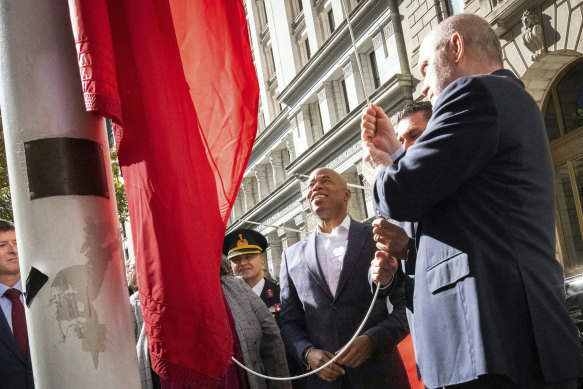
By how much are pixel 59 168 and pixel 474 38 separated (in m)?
1.68

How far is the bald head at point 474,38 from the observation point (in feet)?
8.46

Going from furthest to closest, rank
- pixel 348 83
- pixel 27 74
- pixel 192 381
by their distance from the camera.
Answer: pixel 348 83, pixel 192 381, pixel 27 74

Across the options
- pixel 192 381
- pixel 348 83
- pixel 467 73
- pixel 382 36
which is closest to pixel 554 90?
pixel 382 36

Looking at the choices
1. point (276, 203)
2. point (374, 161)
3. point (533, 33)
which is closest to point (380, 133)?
point (374, 161)

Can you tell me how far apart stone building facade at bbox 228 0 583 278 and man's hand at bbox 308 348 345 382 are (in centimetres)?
178

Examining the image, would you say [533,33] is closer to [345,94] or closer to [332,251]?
[332,251]

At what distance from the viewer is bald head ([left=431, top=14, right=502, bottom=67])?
2.58 metres

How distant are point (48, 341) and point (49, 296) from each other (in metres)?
0.12

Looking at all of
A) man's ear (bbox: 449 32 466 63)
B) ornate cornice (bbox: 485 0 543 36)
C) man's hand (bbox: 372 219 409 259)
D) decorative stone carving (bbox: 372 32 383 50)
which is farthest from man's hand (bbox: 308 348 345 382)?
decorative stone carving (bbox: 372 32 383 50)

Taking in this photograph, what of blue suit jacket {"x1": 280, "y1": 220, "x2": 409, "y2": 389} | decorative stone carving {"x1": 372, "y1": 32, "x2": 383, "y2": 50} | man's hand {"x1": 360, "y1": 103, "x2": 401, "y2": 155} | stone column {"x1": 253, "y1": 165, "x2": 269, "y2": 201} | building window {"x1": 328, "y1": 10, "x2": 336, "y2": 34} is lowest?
blue suit jacket {"x1": 280, "y1": 220, "x2": 409, "y2": 389}

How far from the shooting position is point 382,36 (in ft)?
75.4

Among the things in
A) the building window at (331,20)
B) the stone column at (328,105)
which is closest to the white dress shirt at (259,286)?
the stone column at (328,105)

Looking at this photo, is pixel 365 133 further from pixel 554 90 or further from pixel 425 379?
pixel 554 90

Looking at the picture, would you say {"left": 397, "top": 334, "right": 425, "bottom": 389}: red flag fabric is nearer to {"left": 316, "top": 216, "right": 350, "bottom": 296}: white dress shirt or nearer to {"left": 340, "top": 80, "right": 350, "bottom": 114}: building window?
{"left": 316, "top": 216, "right": 350, "bottom": 296}: white dress shirt
